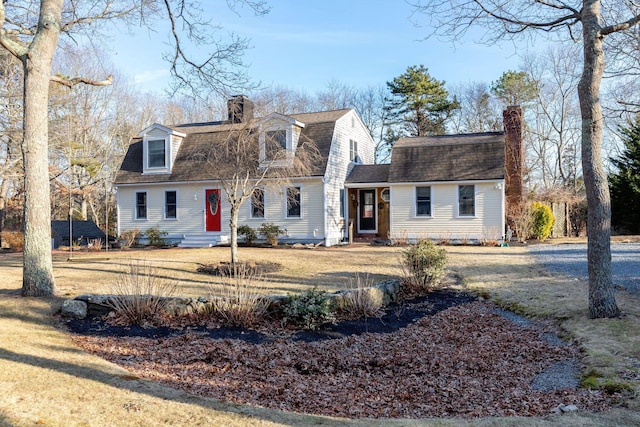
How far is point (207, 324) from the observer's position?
673 centimetres

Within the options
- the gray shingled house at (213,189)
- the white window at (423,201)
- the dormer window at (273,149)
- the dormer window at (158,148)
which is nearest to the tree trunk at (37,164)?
the dormer window at (273,149)

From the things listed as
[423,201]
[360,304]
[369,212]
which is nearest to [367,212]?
[369,212]

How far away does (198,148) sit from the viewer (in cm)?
2072

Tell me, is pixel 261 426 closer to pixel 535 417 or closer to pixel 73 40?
pixel 535 417

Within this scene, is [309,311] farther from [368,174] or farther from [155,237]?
[155,237]

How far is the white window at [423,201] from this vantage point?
1941 cm

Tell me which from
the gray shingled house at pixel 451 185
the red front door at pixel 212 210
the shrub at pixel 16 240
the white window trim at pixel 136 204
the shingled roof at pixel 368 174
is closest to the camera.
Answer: the gray shingled house at pixel 451 185

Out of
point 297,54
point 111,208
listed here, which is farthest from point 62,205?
point 297,54

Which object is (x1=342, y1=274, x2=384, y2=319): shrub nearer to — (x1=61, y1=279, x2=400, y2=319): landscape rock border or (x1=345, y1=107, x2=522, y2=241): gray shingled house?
(x1=61, y1=279, x2=400, y2=319): landscape rock border

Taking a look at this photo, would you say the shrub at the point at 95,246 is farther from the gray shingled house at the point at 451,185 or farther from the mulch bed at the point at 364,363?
the mulch bed at the point at 364,363

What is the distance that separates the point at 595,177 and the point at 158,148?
18.8 m

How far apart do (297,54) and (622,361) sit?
1429 centimetres

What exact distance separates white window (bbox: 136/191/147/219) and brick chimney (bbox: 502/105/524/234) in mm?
16154

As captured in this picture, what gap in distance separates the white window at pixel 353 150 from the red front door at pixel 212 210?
256 inches
